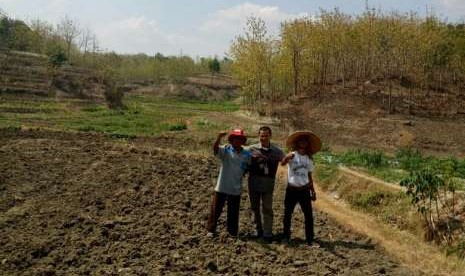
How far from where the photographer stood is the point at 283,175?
15.3 metres

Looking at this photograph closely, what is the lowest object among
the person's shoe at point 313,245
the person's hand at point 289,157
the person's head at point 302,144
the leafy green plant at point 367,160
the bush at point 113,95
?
Result: the person's shoe at point 313,245

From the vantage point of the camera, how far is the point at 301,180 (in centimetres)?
854

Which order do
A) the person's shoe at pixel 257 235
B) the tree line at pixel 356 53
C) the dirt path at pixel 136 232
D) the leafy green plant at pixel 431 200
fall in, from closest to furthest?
the dirt path at pixel 136 232
the person's shoe at pixel 257 235
the leafy green plant at pixel 431 200
the tree line at pixel 356 53

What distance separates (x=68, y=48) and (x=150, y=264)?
6363cm

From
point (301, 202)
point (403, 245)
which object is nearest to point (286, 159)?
point (301, 202)

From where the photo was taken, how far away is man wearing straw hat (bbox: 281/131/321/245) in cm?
855

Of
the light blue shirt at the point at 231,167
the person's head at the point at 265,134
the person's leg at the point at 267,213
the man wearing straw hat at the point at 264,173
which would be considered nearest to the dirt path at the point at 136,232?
the person's leg at the point at 267,213

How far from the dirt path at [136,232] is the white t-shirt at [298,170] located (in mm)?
986

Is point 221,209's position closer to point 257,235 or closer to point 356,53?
point 257,235

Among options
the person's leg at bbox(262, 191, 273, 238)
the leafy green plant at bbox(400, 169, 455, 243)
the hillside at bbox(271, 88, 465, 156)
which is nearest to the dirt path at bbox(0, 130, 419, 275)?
the person's leg at bbox(262, 191, 273, 238)

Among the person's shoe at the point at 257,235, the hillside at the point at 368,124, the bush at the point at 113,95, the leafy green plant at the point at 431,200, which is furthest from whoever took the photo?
the bush at the point at 113,95

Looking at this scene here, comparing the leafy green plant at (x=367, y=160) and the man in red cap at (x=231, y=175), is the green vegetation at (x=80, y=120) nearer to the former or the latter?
the leafy green plant at (x=367, y=160)

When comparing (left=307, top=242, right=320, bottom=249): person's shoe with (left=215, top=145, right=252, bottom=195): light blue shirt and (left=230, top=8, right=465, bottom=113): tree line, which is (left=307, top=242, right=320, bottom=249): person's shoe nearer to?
(left=215, top=145, right=252, bottom=195): light blue shirt

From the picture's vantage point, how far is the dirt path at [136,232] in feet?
24.5
